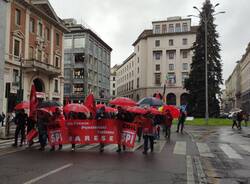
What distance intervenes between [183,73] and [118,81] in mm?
49031

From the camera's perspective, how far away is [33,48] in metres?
43.6

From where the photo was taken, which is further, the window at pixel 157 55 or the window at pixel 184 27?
the window at pixel 157 55

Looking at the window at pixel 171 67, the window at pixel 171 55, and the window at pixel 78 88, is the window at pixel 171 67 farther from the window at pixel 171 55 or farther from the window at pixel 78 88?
→ the window at pixel 78 88

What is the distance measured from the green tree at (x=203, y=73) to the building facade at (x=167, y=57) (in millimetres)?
25325

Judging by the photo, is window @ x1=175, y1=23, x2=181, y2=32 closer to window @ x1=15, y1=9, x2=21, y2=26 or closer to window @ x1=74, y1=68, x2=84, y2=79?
window @ x1=74, y1=68, x2=84, y2=79

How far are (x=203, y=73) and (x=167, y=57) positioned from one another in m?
30.4

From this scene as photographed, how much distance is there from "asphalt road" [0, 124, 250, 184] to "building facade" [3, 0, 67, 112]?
24894 millimetres

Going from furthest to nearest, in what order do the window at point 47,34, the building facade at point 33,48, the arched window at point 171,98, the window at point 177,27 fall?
the window at point 177,27, the arched window at point 171,98, the window at point 47,34, the building facade at point 33,48

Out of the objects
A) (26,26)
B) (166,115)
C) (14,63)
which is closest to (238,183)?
(166,115)

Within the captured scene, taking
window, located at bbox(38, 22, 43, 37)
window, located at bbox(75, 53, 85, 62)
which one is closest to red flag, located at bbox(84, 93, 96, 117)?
window, located at bbox(38, 22, 43, 37)

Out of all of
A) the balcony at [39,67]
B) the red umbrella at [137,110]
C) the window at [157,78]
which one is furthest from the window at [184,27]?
the red umbrella at [137,110]

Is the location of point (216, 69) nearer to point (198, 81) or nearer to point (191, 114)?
point (198, 81)

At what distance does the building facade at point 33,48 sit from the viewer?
3841cm

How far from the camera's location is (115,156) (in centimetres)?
1210
